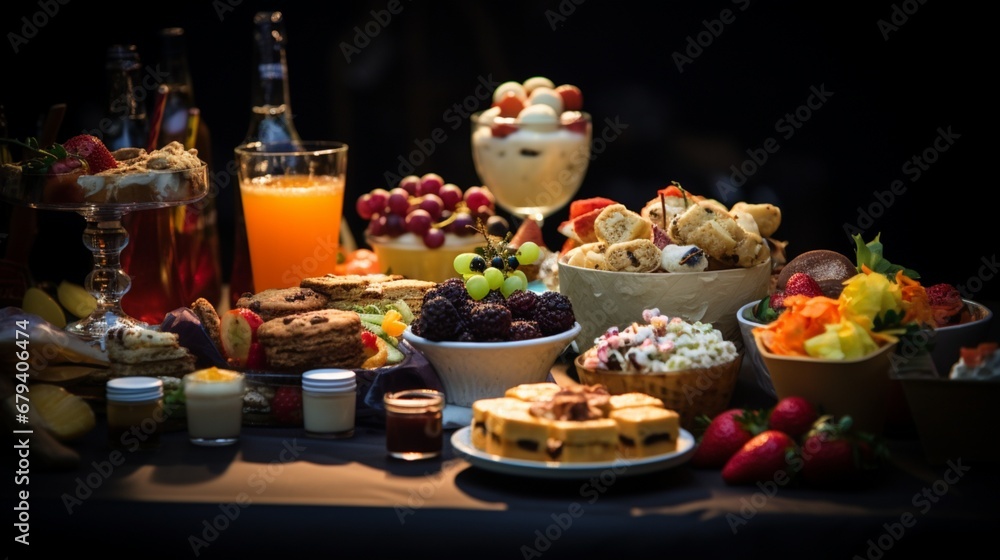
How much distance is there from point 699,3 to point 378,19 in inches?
43.8

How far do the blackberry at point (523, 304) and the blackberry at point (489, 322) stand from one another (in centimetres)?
7

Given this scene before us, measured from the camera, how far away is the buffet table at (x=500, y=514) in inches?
59.9

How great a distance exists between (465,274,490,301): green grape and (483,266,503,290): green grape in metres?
0.02

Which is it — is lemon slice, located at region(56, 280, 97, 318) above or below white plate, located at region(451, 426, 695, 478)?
below

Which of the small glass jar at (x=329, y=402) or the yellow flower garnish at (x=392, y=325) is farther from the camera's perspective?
the yellow flower garnish at (x=392, y=325)

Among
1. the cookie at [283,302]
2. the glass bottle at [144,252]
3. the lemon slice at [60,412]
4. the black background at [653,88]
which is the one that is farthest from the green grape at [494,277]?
the black background at [653,88]

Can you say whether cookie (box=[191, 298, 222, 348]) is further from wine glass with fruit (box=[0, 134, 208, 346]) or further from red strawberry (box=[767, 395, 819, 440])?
red strawberry (box=[767, 395, 819, 440])

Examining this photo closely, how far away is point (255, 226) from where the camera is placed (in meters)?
2.81

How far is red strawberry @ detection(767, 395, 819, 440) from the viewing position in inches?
65.9

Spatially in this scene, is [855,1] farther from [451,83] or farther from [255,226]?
[255,226]

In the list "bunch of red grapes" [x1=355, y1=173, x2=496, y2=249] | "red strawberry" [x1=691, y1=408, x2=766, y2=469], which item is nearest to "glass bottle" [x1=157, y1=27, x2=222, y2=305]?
"bunch of red grapes" [x1=355, y1=173, x2=496, y2=249]

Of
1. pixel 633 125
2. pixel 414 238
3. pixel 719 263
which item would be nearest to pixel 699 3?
pixel 633 125

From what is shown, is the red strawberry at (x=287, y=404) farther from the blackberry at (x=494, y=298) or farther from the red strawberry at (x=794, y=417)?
the red strawberry at (x=794, y=417)

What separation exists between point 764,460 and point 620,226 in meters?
0.73
